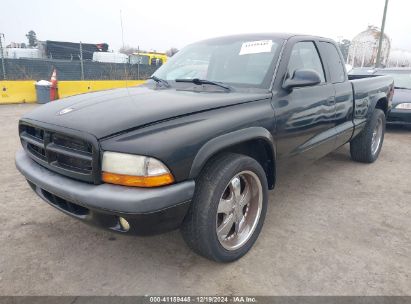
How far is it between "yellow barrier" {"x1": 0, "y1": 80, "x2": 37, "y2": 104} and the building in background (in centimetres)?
2602

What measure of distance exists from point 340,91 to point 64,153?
2.94m

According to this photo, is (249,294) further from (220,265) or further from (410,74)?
(410,74)

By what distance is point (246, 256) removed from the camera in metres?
2.56

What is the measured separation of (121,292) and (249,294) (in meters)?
0.83

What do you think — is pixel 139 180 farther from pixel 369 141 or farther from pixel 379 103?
pixel 379 103

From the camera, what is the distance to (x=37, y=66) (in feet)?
45.1

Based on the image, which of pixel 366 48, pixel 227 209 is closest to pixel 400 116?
pixel 227 209

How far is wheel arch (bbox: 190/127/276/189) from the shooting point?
2.06 meters

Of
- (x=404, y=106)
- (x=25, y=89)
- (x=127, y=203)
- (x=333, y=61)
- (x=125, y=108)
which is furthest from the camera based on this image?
(x=25, y=89)

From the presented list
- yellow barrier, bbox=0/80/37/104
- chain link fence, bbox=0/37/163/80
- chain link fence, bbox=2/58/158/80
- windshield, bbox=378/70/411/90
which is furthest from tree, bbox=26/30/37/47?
windshield, bbox=378/70/411/90

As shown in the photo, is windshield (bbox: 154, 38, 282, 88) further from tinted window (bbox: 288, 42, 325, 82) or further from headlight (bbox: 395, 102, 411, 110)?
headlight (bbox: 395, 102, 411, 110)

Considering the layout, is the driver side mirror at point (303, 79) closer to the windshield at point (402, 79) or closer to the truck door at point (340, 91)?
the truck door at point (340, 91)

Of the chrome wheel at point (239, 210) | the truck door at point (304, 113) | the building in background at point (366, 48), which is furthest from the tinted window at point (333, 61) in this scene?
the building in background at point (366, 48)

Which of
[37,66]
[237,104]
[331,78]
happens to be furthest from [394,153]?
[37,66]
